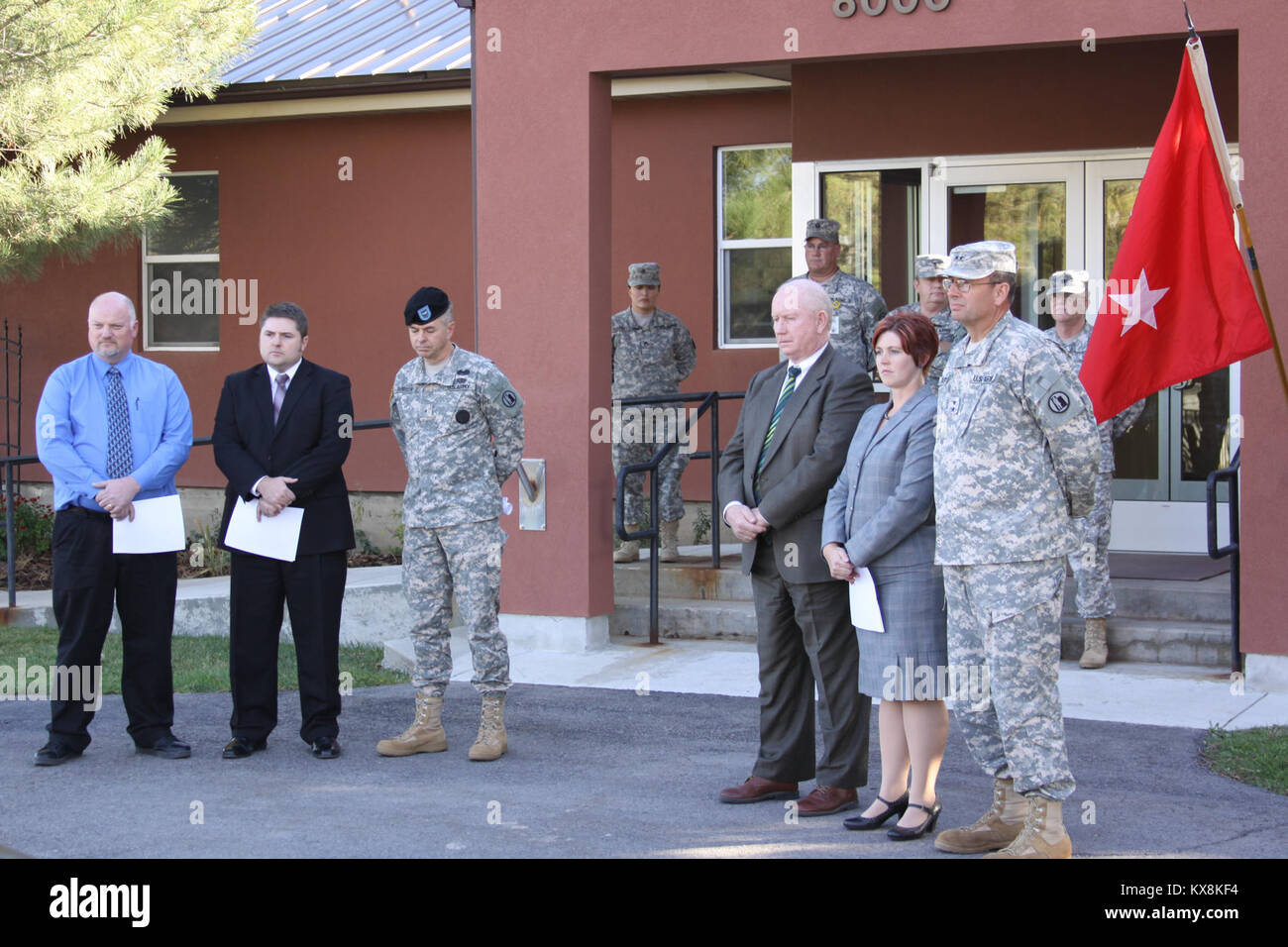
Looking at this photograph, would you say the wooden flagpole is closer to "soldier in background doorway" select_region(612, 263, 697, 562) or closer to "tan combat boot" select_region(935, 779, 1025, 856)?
"tan combat boot" select_region(935, 779, 1025, 856)

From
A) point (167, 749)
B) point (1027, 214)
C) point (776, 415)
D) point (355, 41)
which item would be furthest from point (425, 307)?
point (355, 41)

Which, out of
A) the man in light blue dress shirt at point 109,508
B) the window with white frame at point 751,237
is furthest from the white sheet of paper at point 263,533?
Answer: the window with white frame at point 751,237

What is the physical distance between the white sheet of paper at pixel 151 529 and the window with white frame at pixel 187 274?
722cm

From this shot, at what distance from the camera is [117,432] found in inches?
262

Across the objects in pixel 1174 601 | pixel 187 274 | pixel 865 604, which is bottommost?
pixel 1174 601

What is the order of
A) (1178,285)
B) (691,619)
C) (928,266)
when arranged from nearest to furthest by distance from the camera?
(1178,285) < (928,266) < (691,619)

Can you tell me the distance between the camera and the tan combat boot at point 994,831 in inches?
201

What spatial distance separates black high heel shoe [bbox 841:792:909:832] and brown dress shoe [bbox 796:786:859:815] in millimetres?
158

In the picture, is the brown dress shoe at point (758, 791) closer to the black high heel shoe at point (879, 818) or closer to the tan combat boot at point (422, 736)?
the black high heel shoe at point (879, 818)

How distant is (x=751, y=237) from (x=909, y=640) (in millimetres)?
7150

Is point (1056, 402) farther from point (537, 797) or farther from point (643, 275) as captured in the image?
point (643, 275)

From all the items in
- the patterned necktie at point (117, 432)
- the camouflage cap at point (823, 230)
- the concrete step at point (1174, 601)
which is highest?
the camouflage cap at point (823, 230)

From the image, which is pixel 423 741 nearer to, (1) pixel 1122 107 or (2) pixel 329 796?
(2) pixel 329 796
